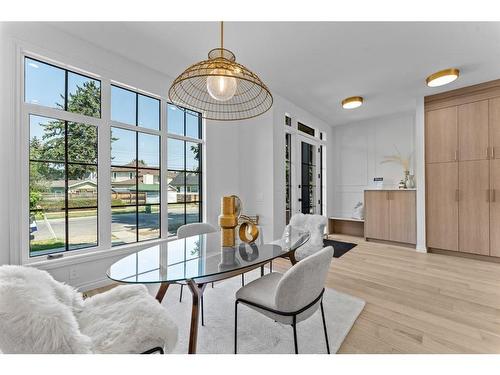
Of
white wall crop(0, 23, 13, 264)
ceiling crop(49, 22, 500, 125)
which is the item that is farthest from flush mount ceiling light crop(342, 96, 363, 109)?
white wall crop(0, 23, 13, 264)

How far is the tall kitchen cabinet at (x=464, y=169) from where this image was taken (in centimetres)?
324

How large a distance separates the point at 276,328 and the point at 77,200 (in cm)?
231

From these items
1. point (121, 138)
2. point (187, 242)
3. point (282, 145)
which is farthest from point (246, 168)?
point (187, 242)

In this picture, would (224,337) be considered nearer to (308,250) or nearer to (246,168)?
(308,250)

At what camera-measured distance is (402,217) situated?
4.16 m

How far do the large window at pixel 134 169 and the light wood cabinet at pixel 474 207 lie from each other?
4415 millimetres

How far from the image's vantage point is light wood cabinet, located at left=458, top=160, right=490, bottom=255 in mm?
3281

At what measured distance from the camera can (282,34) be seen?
7.27ft

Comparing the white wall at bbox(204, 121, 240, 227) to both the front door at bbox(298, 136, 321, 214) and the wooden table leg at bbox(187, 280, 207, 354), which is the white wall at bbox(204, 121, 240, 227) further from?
the wooden table leg at bbox(187, 280, 207, 354)

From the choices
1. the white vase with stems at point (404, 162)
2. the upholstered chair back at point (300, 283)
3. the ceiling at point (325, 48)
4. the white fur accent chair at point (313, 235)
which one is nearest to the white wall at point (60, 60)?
the ceiling at point (325, 48)

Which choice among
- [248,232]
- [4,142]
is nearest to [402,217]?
[248,232]

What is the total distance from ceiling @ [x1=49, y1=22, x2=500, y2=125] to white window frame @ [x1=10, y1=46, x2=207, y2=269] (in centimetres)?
33

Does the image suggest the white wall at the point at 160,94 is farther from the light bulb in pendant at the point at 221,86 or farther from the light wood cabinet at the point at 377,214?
the light wood cabinet at the point at 377,214
